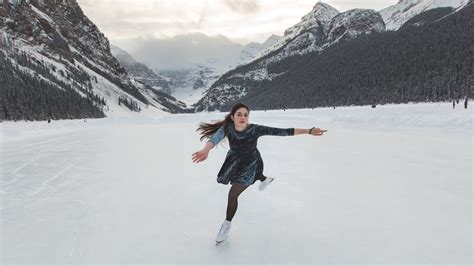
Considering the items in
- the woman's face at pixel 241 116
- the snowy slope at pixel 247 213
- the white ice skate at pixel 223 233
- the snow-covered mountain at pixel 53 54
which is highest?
the snow-covered mountain at pixel 53 54

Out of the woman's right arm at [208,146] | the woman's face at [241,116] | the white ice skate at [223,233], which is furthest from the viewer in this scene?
the white ice skate at [223,233]

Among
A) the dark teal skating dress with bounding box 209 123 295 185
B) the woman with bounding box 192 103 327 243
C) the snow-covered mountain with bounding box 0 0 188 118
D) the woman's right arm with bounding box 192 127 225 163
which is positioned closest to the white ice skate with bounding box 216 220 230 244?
the woman with bounding box 192 103 327 243

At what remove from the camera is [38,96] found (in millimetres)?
76625

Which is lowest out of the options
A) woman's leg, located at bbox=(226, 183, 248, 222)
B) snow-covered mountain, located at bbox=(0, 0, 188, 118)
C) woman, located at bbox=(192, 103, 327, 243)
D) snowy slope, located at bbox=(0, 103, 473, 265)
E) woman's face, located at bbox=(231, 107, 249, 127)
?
snowy slope, located at bbox=(0, 103, 473, 265)

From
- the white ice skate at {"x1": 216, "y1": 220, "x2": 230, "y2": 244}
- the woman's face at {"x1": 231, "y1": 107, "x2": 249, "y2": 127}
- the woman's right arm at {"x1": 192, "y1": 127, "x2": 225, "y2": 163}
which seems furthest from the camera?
the white ice skate at {"x1": 216, "y1": 220, "x2": 230, "y2": 244}

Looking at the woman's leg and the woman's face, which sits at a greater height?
the woman's face

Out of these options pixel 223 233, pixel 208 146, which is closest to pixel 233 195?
pixel 223 233

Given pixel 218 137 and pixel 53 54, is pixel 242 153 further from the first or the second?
pixel 53 54

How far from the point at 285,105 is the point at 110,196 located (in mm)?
157822

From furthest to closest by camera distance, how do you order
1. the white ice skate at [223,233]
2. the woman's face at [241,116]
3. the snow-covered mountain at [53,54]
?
the snow-covered mountain at [53,54] < the white ice skate at [223,233] < the woman's face at [241,116]

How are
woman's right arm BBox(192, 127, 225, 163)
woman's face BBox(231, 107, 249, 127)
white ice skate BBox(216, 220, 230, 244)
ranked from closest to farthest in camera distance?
1. woman's right arm BBox(192, 127, 225, 163)
2. woman's face BBox(231, 107, 249, 127)
3. white ice skate BBox(216, 220, 230, 244)

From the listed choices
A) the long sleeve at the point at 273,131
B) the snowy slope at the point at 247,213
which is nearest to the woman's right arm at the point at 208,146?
the long sleeve at the point at 273,131

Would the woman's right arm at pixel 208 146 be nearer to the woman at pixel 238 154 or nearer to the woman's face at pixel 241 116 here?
the woman at pixel 238 154

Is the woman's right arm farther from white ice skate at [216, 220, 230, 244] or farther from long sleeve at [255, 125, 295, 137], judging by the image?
white ice skate at [216, 220, 230, 244]
